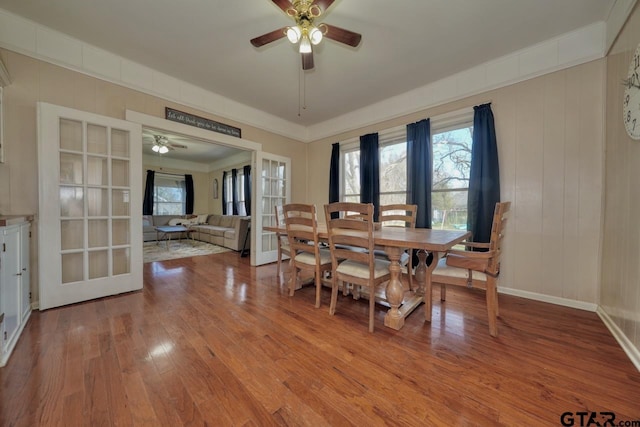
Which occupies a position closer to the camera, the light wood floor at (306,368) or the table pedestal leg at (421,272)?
the light wood floor at (306,368)

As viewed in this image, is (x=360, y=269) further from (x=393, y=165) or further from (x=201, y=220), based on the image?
(x=201, y=220)

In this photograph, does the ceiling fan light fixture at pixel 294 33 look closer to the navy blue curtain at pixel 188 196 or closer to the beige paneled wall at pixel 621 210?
the beige paneled wall at pixel 621 210

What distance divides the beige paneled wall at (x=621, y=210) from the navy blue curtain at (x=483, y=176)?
824 mm

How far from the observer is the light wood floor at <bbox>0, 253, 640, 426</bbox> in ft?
3.60

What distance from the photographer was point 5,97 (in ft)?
6.79

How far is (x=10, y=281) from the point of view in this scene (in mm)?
1610

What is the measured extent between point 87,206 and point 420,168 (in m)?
3.94

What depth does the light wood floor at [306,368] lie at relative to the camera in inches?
43.3

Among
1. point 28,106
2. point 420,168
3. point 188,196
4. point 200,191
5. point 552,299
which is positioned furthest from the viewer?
point 200,191

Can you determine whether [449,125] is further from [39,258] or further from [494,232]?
[39,258]

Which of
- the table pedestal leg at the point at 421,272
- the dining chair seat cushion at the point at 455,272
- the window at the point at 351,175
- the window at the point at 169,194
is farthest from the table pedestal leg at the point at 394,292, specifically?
the window at the point at 169,194

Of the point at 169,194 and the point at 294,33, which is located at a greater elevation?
the point at 294,33

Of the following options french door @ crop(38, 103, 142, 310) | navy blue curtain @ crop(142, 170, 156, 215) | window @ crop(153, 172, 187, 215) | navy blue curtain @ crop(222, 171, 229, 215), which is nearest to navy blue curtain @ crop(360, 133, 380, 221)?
french door @ crop(38, 103, 142, 310)

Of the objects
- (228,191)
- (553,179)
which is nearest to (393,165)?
(553,179)
